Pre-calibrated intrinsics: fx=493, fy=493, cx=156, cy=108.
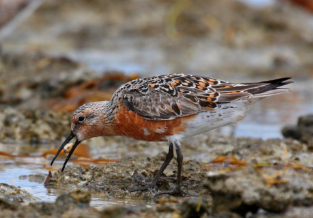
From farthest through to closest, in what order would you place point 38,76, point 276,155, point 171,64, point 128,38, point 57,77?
point 128,38
point 171,64
point 38,76
point 57,77
point 276,155

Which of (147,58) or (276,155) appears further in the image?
(147,58)

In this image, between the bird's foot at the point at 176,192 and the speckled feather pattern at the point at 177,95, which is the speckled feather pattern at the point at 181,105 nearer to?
the speckled feather pattern at the point at 177,95

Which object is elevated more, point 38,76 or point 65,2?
point 65,2

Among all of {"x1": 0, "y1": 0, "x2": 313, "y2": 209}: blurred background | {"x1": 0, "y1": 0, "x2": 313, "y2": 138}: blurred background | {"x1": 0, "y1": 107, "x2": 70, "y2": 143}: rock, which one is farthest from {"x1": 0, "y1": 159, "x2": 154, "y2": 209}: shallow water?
{"x1": 0, "y1": 0, "x2": 313, "y2": 138}: blurred background

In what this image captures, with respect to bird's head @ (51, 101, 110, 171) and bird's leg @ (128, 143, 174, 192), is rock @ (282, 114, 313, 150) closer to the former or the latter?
bird's leg @ (128, 143, 174, 192)

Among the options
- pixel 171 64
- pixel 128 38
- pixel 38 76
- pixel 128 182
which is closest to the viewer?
pixel 128 182

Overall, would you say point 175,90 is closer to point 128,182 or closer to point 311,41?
point 128,182

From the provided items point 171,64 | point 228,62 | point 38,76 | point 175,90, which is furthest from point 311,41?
point 175,90

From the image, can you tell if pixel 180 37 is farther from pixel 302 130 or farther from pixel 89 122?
pixel 89 122
